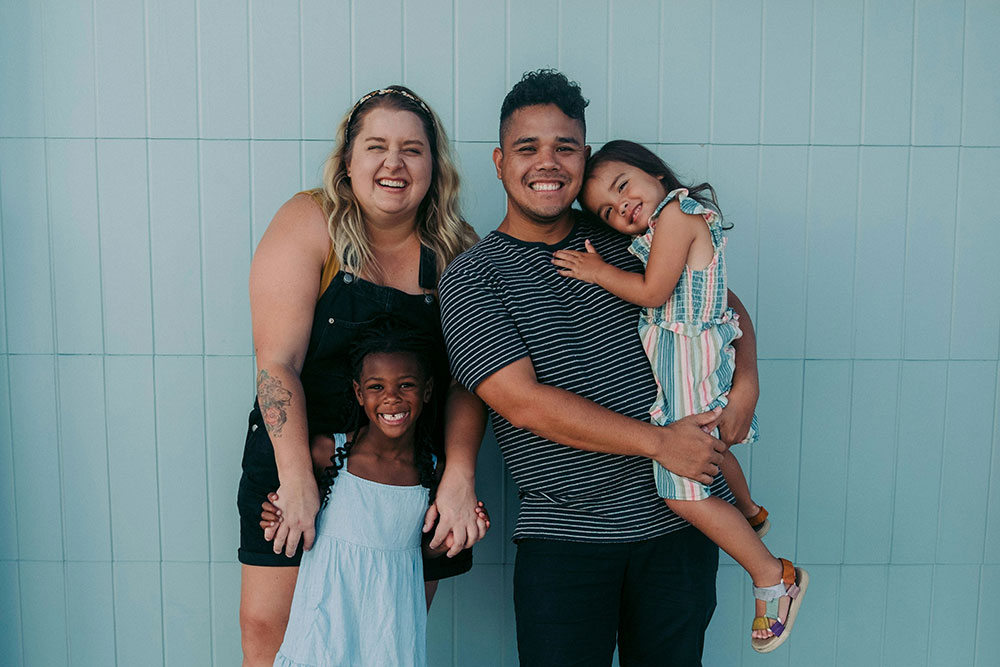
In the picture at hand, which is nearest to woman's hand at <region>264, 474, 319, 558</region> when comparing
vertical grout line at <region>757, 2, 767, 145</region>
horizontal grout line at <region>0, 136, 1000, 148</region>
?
horizontal grout line at <region>0, 136, 1000, 148</region>

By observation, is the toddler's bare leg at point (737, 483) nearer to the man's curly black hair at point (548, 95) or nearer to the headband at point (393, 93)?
the man's curly black hair at point (548, 95)

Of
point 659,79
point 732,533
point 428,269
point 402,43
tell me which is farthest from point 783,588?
point 402,43

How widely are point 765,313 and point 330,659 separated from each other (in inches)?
64.8

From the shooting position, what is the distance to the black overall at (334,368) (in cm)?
172

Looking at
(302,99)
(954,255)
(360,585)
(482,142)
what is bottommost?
(360,585)

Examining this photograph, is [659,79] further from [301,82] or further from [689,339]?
[301,82]

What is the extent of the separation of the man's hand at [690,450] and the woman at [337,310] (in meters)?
0.48

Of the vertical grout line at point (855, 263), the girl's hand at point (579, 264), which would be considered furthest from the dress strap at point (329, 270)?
the vertical grout line at point (855, 263)

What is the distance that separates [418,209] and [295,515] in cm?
82

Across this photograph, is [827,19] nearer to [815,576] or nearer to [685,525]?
[685,525]

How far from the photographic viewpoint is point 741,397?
1.73 meters

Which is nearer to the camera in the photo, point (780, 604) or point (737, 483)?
point (780, 604)

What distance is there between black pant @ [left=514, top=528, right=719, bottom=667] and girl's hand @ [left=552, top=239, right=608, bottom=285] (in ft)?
2.01

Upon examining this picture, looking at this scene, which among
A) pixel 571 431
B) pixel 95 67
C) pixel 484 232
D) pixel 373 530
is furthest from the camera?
pixel 484 232
